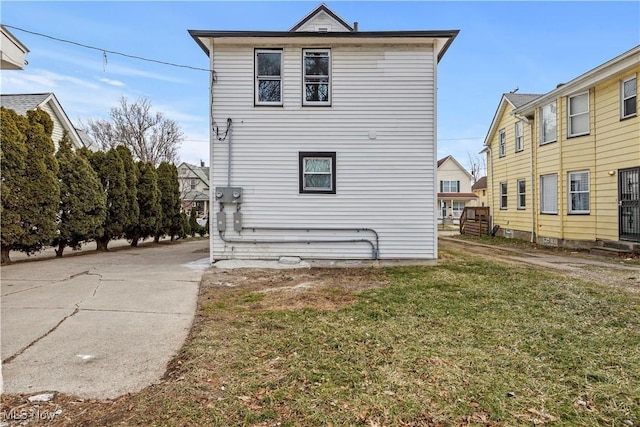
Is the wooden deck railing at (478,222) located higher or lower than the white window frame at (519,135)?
lower

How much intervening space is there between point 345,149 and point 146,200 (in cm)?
889

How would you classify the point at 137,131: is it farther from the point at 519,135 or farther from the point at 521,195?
the point at 521,195

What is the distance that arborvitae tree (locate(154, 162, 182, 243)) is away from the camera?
15055mm

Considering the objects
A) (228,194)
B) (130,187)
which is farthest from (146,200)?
(228,194)

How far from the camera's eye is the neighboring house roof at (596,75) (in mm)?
9445

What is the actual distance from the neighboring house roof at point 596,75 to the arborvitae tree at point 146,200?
15.4 m

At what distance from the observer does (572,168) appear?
39.7 ft

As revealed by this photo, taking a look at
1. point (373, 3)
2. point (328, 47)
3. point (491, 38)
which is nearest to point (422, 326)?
point (328, 47)

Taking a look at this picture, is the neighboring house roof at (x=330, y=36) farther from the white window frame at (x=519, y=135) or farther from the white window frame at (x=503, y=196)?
the white window frame at (x=503, y=196)

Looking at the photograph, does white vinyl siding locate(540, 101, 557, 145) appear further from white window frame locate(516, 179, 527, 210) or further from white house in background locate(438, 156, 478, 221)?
white house in background locate(438, 156, 478, 221)

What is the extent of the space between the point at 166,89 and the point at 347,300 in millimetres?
26773

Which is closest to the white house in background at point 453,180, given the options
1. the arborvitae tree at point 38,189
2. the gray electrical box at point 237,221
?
the gray electrical box at point 237,221

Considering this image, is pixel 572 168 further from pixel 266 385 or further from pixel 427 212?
pixel 266 385

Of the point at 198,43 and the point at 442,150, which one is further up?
the point at 442,150
